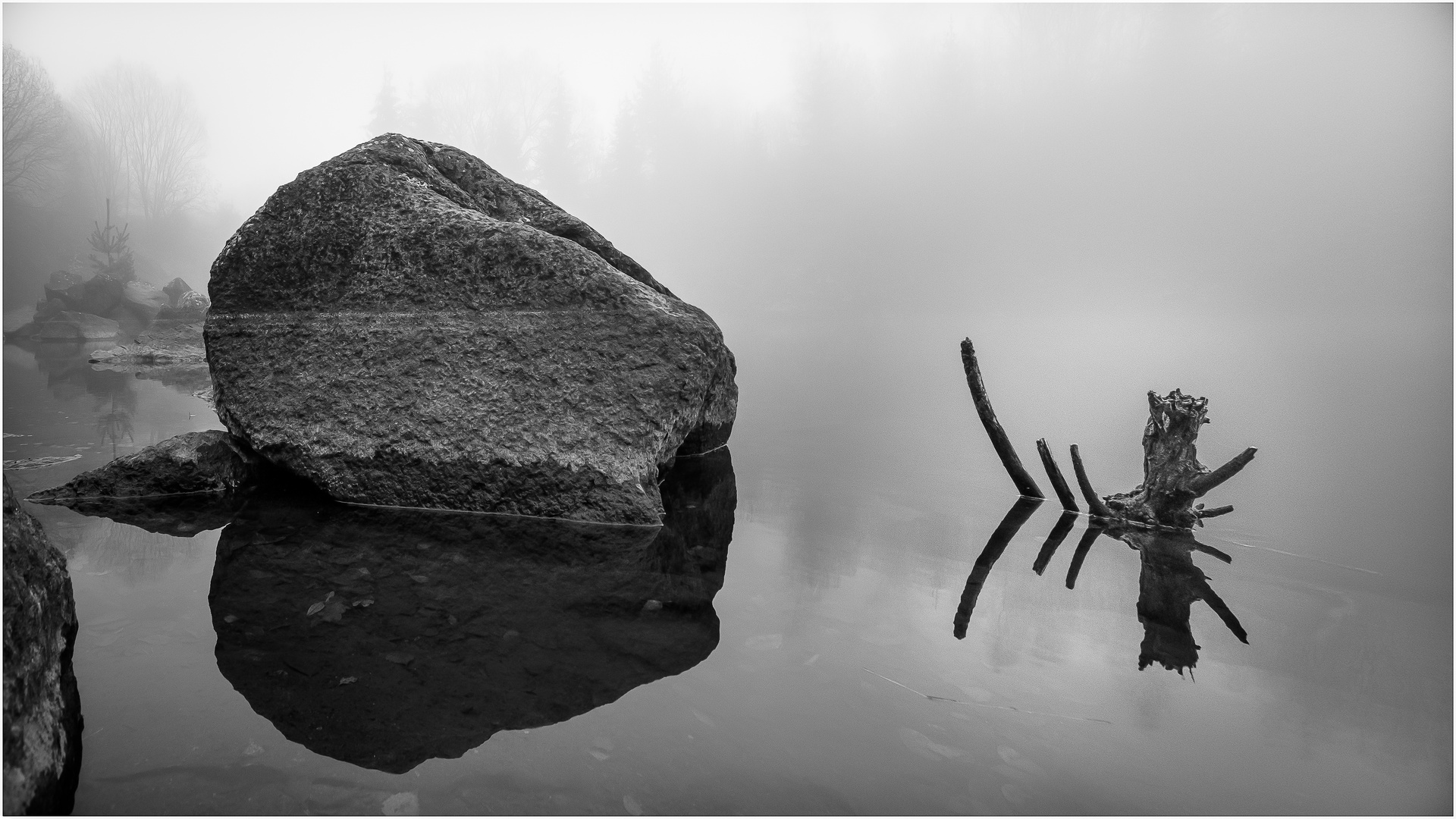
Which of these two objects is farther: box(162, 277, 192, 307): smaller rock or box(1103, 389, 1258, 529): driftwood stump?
box(162, 277, 192, 307): smaller rock

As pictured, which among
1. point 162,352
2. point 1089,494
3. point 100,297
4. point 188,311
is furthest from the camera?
point 100,297

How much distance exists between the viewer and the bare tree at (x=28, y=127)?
109 feet

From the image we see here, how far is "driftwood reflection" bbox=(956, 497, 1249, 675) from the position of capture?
3.86 m

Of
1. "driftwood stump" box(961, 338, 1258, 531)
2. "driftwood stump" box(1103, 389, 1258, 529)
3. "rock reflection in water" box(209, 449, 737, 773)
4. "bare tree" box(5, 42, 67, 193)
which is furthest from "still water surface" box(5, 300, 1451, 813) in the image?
"bare tree" box(5, 42, 67, 193)

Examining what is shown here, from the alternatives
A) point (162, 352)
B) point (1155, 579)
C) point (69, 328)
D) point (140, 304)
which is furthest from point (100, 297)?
point (1155, 579)

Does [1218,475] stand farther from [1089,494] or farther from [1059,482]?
[1059,482]

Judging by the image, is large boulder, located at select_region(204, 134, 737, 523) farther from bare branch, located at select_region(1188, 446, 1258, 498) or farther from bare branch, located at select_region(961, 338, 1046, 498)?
bare branch, located at select_region(1188, 446, 1258, 498)

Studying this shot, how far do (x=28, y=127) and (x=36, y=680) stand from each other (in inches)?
1792

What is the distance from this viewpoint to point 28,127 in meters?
34.1

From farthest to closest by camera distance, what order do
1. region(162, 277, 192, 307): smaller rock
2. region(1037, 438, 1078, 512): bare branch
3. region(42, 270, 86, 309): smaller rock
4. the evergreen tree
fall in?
the evergreen tree
region(162, 277, 192, 307): smaller rock
region(42, 270, 86, 309): smaller rock
region(1037, 438, 1078, 512): bare branch

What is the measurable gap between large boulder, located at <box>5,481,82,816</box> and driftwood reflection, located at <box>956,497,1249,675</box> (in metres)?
3.54

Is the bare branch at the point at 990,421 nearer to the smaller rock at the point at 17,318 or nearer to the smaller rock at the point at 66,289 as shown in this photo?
the smaller rock at the point at 66,289

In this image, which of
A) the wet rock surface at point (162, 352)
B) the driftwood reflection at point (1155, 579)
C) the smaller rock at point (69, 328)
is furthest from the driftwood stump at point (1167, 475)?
Answer: the smaller rock at point (69, 328)

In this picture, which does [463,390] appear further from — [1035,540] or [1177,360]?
[1177,360]
